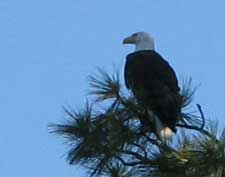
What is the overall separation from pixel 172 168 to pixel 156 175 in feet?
0.31

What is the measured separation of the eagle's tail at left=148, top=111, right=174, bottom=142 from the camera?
425 cm

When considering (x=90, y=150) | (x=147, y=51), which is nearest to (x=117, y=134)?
(x=90, y=150)

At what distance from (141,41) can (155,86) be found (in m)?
1.78

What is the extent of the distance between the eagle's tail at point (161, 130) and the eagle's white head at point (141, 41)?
81.0 inches

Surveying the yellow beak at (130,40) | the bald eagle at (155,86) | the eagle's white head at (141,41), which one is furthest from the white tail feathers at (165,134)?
the yellow beak at (130,40)

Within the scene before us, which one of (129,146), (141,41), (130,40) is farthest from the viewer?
(130,40)

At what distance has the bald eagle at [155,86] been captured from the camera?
466cm

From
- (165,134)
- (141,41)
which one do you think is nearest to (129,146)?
(165,134)

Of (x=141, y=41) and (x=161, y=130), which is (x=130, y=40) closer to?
(x=141, y=41)

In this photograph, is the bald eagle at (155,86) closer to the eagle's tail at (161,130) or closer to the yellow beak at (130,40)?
the eagle's tail at (161,130)

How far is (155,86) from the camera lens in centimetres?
529

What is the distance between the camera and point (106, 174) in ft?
13.0

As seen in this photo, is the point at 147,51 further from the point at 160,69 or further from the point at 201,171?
the point at 201,171

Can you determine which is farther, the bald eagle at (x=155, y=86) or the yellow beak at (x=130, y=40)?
the yellow beak at (x=130, y=40)
